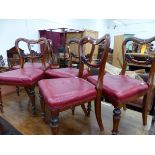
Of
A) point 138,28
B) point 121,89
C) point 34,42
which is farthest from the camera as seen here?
point 138,28

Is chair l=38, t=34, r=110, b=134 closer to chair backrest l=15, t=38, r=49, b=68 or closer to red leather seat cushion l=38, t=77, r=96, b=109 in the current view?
red leather seat cushion l=38, t=77, r=96, b=109

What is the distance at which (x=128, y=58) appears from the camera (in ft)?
4.68

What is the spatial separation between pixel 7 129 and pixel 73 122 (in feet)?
2.02

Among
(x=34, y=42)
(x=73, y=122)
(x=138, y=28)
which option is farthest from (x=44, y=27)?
(x=73, y=122)

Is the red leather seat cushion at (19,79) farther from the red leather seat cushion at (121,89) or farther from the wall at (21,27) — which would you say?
the wall at (21,27)

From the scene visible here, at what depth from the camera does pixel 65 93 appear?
0.95 m

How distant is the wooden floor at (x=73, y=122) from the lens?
1.34 meters

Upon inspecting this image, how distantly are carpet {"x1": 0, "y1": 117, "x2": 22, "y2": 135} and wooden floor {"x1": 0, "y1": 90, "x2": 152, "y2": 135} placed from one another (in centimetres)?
3

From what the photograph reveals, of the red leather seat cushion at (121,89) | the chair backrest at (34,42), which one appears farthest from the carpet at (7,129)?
the red leather seat cushion at (121,89)

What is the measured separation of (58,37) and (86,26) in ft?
7.36

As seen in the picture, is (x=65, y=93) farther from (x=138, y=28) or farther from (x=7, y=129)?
(x=138, y=28)

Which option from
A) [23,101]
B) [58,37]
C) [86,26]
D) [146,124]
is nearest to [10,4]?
[23,101]

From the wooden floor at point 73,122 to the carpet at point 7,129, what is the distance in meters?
0.03

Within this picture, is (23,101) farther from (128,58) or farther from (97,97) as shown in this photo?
(128,58)
